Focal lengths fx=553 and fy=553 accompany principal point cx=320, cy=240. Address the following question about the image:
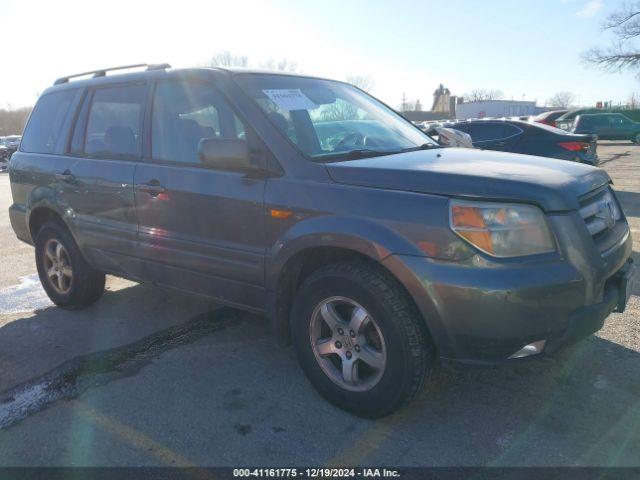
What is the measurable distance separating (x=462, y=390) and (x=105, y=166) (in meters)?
2.93

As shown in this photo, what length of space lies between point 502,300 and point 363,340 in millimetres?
783

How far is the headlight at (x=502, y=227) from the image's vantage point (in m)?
2.51

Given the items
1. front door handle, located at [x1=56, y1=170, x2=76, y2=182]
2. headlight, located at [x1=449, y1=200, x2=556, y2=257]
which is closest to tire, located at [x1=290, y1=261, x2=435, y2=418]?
headlight, located at [x1=449, y1=200, x2=556, y2=257]

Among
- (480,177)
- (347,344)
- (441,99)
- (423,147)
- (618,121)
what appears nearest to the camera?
(480,177)

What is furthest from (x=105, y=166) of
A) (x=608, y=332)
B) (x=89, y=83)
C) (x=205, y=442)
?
(x=608, y=332)

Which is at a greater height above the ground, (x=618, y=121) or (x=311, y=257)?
(x=618, y=121)

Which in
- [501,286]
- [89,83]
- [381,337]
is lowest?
[381,337]

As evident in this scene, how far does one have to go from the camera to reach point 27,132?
5.09 m

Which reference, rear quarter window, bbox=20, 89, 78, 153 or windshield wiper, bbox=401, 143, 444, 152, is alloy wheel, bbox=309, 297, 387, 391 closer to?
windshield wiper, bbox=401, 143, 444, 152

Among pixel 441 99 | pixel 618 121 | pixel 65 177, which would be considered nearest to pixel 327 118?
pixel 65 177

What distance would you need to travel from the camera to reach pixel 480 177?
8.61ft

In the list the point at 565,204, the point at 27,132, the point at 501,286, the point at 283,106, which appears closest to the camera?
the point at 501,286

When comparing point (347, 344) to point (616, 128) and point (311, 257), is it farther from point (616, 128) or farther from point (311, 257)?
point (616, 128)

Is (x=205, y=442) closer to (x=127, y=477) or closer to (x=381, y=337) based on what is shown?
(x=127, y=477)
